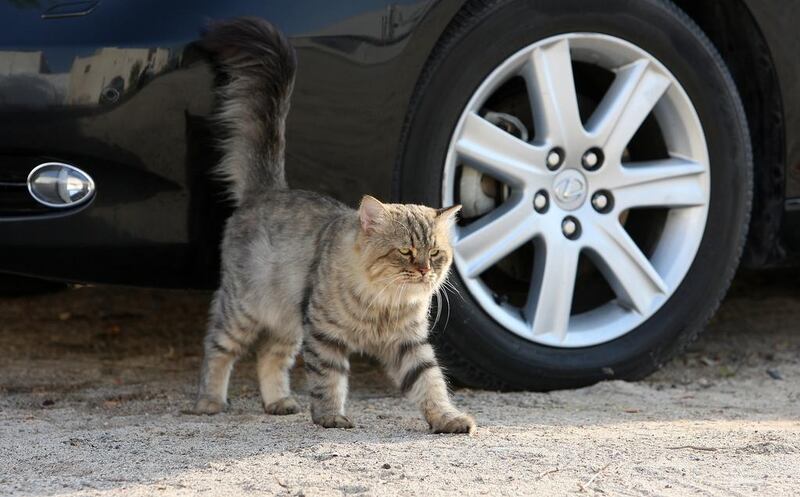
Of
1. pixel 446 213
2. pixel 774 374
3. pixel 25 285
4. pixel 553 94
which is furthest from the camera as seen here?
pixel 774 374

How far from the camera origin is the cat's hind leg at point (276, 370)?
4242 mm

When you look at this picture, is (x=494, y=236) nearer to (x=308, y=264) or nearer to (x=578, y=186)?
(x=578, y=186)

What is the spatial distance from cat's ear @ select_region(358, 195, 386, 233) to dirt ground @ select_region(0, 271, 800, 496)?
2.09ft

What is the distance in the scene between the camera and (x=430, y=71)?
401 centimetres

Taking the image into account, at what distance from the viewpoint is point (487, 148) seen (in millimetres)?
4172

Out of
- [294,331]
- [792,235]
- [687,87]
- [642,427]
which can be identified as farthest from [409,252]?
[792,235]

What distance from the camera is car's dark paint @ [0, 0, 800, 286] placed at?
143 inches

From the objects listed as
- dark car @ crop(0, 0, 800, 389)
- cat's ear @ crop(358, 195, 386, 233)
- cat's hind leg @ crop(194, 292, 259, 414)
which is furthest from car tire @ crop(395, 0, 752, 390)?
cat's hind leg @ crop(194, 292, 259, 414)

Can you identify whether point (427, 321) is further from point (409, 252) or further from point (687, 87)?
point (687, 87)

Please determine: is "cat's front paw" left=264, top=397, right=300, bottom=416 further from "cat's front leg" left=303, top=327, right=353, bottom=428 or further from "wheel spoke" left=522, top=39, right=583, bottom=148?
"wheel spoke" left=522, top=39, right=583, bottom=148

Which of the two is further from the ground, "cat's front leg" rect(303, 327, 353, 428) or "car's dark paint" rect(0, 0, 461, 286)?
"car's dark paint" rect(0, 0, 461, 286)

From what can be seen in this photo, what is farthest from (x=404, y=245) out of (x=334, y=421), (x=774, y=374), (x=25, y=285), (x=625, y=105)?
(x=774, y=374)

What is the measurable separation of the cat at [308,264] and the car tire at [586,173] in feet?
0.61

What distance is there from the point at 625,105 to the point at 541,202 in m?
0.47
